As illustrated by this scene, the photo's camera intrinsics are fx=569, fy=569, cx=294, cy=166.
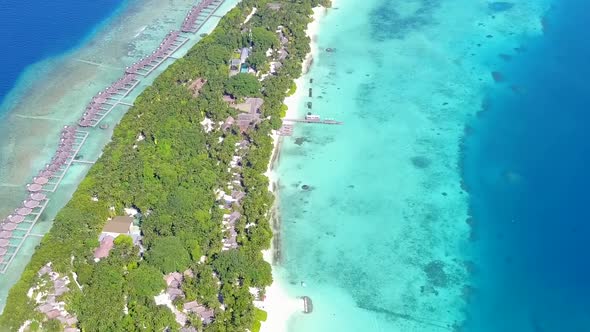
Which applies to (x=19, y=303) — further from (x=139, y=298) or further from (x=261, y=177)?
(x=261, y=177)

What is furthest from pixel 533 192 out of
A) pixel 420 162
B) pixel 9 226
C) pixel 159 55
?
pixel 9 226

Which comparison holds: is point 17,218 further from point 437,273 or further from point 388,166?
point 437,273

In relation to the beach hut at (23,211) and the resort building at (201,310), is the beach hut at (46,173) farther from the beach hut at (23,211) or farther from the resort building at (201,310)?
the resort building at (201,310)

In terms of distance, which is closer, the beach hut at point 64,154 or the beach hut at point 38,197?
the beach hut at point 38,197

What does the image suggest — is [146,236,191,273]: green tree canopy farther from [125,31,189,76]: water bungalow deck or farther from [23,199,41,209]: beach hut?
[125,31,189,76]: water bungalow deck

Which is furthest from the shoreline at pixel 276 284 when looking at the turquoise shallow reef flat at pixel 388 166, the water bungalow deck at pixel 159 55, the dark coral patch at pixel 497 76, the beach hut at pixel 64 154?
the dark coral patch at pixel 497 76

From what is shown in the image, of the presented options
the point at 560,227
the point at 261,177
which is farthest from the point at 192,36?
the point at 560,227
